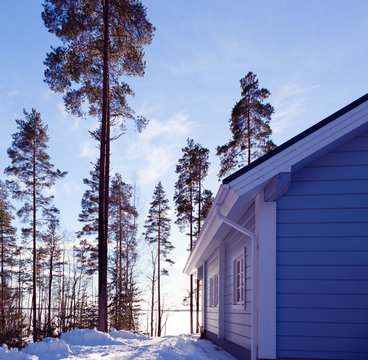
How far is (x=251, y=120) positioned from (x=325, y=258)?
14646mm

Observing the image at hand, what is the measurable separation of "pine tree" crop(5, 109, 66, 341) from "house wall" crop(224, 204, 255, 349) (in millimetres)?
14571

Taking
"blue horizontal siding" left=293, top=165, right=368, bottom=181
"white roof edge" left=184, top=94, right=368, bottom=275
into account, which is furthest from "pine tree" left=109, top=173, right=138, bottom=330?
"white roof edge" left=184, top=94, right=368, bottom=275

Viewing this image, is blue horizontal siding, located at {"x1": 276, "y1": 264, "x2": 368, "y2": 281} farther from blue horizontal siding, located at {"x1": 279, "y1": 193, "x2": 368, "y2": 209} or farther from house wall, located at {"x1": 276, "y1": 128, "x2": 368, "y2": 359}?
blue horizontal siding, located at {"x1": 279, "y1": 193, "x2": 368, "y2": 209}

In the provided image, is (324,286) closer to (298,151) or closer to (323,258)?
(323,258)

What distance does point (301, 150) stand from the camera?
17.5 ft

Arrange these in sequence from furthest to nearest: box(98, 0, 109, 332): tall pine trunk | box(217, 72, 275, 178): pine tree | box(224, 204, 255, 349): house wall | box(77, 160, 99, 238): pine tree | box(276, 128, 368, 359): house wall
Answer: box(77, 160, 99, 238): pine tree, box(217, 72, 275, 178): pine tree, box(98, 0, 109, 332): tall pine trunk, box(224, 204, 255, 349): house wall, box(276, 128, 368, 359): house wall

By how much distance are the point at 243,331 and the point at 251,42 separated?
257 inches

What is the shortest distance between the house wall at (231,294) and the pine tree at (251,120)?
10937mm

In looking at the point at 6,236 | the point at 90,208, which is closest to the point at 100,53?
the point at 90,208

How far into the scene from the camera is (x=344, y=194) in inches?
221

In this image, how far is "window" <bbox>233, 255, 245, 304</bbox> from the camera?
7.19 meters

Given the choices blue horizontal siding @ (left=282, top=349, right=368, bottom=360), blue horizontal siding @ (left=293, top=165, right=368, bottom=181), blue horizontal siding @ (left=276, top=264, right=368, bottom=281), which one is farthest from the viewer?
blue horizontal siding @ (left=293, top=165, right=368, bottom=181)

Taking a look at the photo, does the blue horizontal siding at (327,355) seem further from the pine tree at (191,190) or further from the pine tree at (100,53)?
the pine tree at (191,190)

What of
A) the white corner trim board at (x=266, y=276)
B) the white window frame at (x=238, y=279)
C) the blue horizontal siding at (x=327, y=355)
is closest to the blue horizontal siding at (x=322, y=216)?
the white corner trim board at (x=266, y=276)
